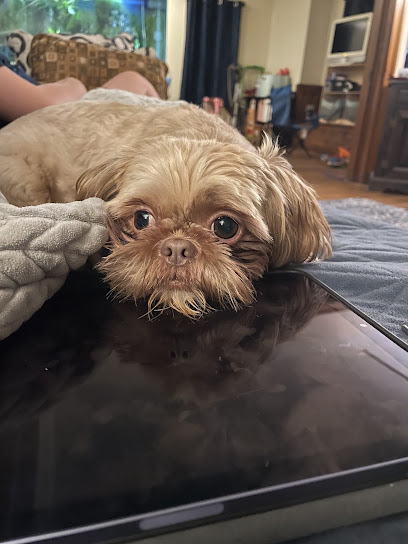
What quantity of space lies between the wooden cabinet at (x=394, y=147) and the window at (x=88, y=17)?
4789 mm

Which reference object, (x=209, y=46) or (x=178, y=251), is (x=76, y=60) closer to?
(x=178, y=251)

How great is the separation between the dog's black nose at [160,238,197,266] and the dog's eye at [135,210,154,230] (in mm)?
153

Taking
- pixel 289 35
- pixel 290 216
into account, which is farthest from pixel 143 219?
pixel 289 35

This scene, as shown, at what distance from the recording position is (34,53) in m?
4.44

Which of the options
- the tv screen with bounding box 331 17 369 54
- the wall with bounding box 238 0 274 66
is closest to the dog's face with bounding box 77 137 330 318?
the tv screen with bounding box 331 17 369 54

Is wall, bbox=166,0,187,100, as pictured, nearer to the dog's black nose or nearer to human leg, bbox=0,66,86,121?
human leg, bbox=0,66,86,121

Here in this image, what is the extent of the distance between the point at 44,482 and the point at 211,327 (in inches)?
19.8

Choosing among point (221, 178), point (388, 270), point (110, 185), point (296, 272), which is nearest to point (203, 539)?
point (221, 178)

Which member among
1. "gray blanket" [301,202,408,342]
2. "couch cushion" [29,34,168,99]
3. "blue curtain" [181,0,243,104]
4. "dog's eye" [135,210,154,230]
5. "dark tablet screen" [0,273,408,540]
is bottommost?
"gray blanket" [301,202,408,342]

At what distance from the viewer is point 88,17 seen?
24.1ft

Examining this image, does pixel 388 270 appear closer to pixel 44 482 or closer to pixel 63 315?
pixel 63 315

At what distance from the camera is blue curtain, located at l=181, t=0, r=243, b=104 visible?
325 inches

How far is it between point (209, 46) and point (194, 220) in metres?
8.60

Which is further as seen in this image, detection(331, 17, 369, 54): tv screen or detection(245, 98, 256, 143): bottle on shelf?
detection(245, 98, 256, 143): bottle on shelf
